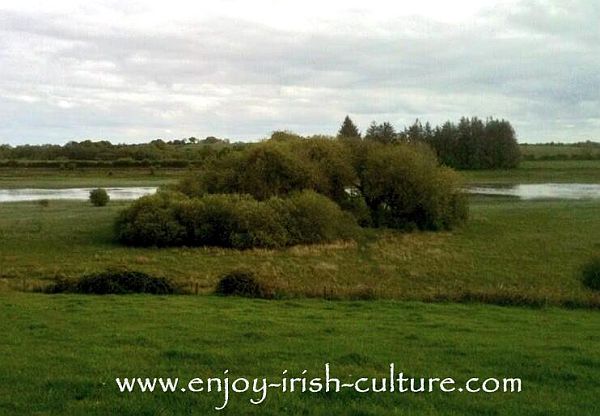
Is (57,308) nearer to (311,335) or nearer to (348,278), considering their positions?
(311,335)

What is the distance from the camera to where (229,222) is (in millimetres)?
42656

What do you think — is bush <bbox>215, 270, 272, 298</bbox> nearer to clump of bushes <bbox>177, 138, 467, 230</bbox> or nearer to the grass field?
clump of bushes <bbox>177, 138, 467, 230</bbox>

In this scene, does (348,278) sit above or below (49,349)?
below

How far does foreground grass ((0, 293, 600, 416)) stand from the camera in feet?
28.1

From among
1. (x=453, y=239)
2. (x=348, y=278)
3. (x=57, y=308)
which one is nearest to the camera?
(x=57, y=308)

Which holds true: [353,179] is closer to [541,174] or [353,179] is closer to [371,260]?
[371,260]

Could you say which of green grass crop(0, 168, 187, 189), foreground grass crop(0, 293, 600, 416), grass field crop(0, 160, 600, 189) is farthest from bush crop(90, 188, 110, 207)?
foreground grass crop(0, 293, 600, 416)

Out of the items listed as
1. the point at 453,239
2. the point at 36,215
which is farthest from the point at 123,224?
the point at 453,239

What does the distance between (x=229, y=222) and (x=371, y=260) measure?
9732 millimetres

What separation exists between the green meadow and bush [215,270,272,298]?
20.0 inches

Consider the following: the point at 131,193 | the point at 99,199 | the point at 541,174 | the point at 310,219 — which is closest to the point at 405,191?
the point at 310,219

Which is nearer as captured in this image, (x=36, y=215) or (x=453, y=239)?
(x=453, y=239)

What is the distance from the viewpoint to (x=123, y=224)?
143ft

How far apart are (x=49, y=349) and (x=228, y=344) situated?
280 centimetres
